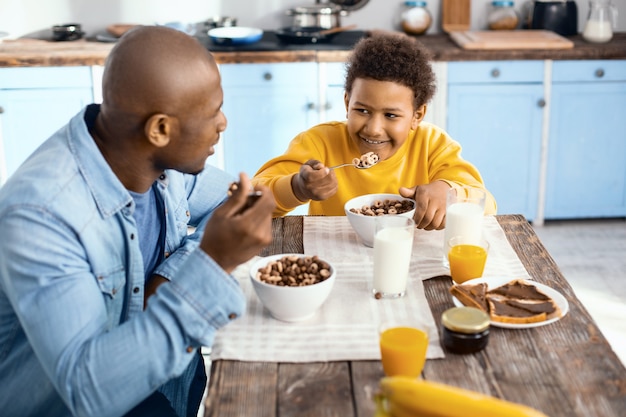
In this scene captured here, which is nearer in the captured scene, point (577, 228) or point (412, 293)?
point (412, 293)

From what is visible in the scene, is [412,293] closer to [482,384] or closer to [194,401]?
[482,384]

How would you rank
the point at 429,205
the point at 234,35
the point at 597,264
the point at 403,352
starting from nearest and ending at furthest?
the point at 403,352 < the point at 429,205 < the point at 597,264 < the point at 234,35

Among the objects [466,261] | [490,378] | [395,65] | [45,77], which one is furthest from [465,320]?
[45,77]

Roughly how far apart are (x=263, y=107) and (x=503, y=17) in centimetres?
142

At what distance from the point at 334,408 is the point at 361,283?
1.41 feet

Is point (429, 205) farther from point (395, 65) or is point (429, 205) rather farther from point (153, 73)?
point (153, 73)

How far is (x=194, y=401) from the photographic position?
169cm

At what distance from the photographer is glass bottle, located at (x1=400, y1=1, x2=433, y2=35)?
409 cm

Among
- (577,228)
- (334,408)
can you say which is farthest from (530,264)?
(577,228)

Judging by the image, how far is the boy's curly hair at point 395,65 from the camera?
2.02 m

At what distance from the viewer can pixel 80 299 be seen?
1.20 m

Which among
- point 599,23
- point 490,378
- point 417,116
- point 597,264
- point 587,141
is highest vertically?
point 599,23

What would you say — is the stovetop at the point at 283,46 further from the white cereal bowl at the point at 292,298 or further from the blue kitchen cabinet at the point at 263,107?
the white cereal bowl at the point at 292,298

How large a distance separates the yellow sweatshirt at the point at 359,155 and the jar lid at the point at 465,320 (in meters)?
0.79
